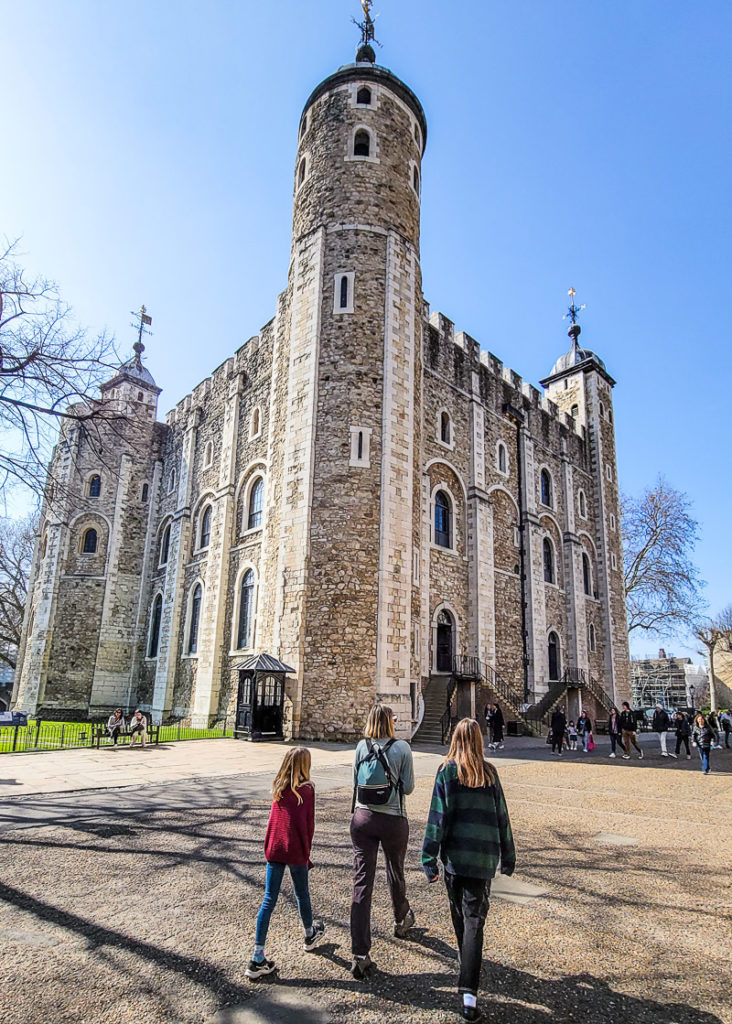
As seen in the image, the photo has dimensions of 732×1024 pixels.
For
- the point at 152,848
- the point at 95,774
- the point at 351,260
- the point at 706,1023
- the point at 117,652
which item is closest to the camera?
the point at 706,1023

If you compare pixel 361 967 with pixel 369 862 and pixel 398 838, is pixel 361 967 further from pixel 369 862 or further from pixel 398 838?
pixel 398 838

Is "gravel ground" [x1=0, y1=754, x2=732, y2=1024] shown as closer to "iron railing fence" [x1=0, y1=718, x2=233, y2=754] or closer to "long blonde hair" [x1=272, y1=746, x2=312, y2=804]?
"long blonde hair" [x1=272, y1=746, x2=312, y2=804]

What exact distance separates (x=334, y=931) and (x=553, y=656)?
25448 mm

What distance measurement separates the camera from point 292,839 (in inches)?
141

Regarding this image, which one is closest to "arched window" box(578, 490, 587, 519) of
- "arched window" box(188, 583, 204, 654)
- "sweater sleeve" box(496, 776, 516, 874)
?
"arched window" box(188, 583, 204, 654)

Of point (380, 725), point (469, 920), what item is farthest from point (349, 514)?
point (469, 920)

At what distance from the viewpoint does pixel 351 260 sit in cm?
1900

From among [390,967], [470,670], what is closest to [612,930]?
[390,967]

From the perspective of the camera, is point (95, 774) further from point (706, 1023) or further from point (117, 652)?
point (117, 652)

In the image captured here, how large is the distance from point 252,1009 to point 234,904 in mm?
1457

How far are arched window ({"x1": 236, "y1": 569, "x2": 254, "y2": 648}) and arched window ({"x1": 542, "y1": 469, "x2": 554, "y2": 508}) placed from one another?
15.7 metres

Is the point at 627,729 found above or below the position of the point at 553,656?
below

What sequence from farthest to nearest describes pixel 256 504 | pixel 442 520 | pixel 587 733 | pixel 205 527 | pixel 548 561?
pixel 548 561 → pixel 205 527 → pixel 442 520 → pixel 256 504 → pixel 587 733

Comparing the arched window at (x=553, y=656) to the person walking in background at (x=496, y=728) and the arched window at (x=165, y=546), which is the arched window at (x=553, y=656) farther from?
the arched window at (x=165, y=546)
